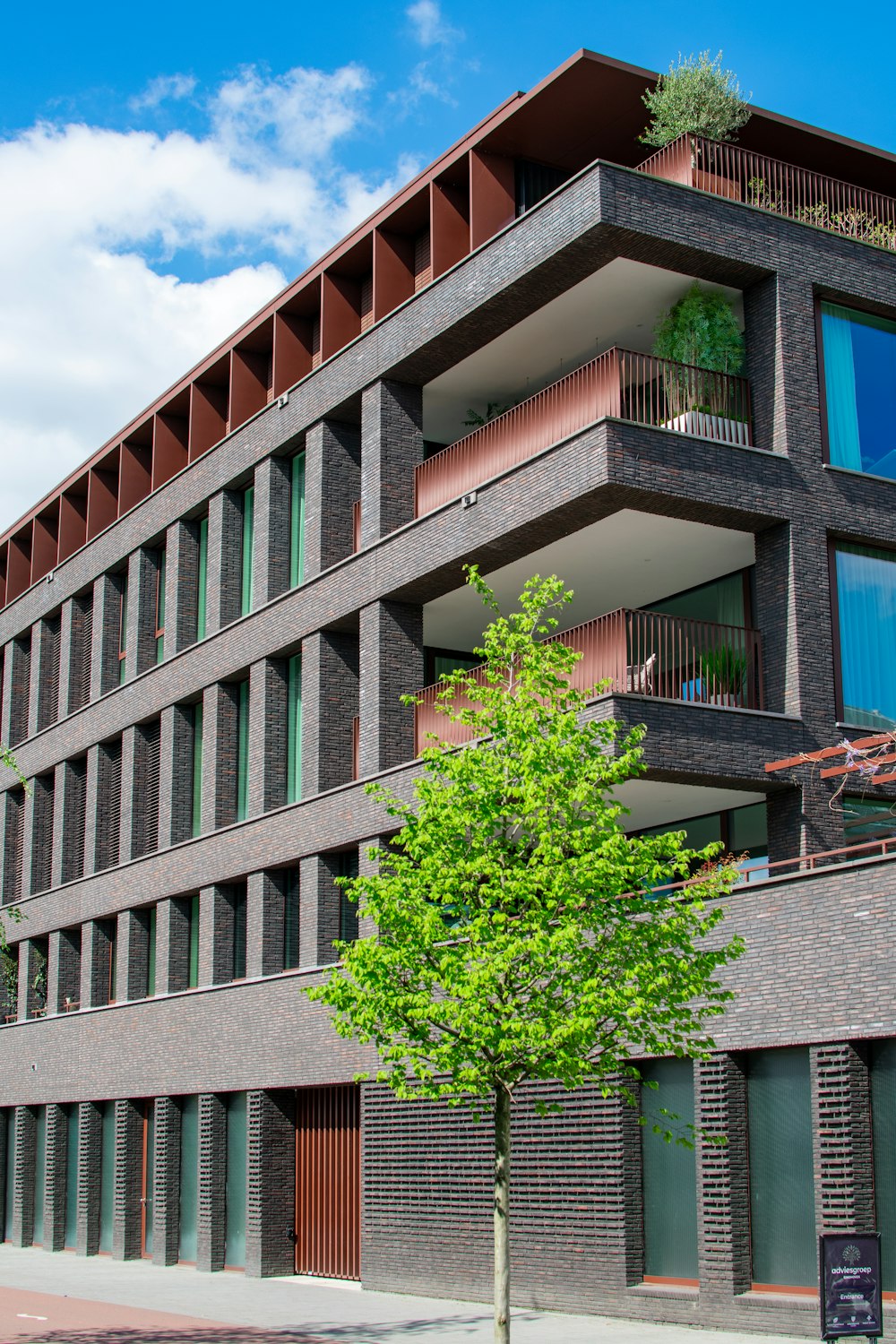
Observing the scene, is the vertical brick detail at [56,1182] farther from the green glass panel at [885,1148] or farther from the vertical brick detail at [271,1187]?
the green glass panel at [885,1148]

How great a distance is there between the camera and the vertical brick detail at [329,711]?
26844 mm

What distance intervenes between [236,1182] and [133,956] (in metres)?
7.16

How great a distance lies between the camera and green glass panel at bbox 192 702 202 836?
1244 inches

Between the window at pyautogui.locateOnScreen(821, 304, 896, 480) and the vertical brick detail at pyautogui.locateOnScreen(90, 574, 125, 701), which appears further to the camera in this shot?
A: the vertical brick detail at pyautogui.locateOnScreen(90, 574, 125, 701)

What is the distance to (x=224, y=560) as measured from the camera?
3111cm

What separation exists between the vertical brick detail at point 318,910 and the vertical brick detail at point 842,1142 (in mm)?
11429

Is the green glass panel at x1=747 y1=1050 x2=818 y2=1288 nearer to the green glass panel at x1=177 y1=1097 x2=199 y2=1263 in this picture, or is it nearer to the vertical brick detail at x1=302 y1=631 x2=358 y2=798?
the vertical brick detail at x1=302 y1=631 x2=358 y2=798

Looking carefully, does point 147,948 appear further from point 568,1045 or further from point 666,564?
point 568,1045

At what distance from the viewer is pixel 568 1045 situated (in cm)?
1418

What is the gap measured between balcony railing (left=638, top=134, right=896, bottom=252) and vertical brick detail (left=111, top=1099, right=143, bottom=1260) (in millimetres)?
19802

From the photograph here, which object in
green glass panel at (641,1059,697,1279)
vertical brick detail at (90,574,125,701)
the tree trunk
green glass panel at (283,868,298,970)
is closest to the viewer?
the tree trunk

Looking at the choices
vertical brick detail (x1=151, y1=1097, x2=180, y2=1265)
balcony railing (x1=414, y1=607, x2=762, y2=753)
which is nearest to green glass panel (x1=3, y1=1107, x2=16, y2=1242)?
vertical brick detail (x1=151, y1=1097, x2=180, y2=1265)

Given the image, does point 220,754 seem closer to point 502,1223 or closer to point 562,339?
point 562,339

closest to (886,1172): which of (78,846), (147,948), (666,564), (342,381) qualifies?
(666,564)
